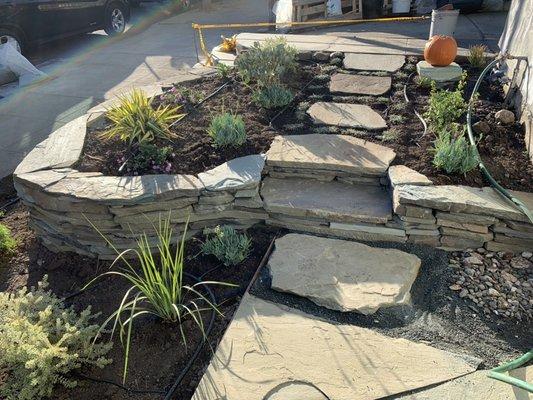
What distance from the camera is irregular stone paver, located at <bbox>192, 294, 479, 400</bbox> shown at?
196cm

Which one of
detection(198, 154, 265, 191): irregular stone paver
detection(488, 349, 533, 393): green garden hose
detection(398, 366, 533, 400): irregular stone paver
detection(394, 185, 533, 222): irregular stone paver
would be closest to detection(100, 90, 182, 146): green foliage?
detection(198, 154, 265, 191): irregular stone paver

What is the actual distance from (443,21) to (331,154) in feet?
9.04

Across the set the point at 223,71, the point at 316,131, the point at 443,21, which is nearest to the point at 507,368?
the point at 316,131

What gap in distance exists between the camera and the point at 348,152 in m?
3.09

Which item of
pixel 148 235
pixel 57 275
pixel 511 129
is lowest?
pixel 57 275

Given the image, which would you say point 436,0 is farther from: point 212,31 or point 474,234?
point 474,234

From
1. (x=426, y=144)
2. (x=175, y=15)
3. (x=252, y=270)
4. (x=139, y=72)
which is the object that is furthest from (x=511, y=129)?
(x=175, y=15)

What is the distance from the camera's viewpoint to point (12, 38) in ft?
23.6

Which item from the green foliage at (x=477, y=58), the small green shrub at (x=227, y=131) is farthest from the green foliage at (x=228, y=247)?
the green foliage at (x=477, y=58)

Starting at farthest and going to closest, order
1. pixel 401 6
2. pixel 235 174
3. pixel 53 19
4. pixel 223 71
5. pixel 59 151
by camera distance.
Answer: pixel 53 19, pixel 401 6, pixel 223 71, pixel 59 151, pixel 235 174

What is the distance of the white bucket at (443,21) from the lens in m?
4.63

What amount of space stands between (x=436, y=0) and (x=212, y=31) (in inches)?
177

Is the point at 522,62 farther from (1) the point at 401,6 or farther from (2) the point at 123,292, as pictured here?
(1) the point at 401,6

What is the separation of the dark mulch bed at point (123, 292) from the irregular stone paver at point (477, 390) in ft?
3.52
